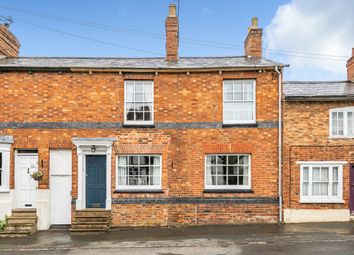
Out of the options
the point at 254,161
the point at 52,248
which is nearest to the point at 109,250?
the point at 52,248

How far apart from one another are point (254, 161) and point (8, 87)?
10392mm

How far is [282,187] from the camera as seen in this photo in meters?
14.4

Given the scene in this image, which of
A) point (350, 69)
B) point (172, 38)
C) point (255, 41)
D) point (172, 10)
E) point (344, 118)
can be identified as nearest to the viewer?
point (344, 118)

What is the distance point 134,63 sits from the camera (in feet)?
50.6

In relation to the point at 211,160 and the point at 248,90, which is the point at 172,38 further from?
the point at 211,160

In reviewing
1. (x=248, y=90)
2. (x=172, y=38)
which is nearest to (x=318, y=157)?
(x=248, y=90)

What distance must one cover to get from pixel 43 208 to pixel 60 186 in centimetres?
104

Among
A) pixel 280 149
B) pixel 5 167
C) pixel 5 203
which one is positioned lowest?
pixel 5 203

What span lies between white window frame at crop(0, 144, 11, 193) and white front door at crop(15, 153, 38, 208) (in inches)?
15.2

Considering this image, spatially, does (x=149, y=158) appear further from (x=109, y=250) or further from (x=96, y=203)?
(x=109, y=250)

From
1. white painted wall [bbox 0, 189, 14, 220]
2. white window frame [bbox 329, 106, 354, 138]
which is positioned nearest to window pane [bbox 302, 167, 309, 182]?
white window frame [bbox 329, 106, 354, 138]

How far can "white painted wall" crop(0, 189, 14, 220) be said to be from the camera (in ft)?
45.4

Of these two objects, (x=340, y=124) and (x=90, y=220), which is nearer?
(x=90, y=220)

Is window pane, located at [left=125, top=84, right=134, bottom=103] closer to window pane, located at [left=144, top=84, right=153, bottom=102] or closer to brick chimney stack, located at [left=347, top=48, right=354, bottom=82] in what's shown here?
window pane, located at [left=144, top=84, right=153, bottom=102]
